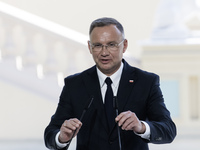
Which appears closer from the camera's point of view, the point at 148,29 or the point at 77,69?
the point at 77,69

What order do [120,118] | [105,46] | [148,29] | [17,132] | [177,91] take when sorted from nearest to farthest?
[120,118]
[105,46]
[177,91]
[17,132]
[148,29]

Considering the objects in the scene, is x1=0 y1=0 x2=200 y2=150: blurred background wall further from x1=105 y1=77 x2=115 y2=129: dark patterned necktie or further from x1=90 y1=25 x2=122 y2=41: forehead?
x1=90 y1=25 x2=122 y2=41: forehead

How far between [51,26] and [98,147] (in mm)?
5007

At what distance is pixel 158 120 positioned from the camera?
2.56 m

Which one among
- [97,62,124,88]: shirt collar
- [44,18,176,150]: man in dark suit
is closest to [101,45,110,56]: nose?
[44,18,176,150]: man in dark suit

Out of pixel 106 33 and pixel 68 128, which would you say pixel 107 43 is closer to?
pixel 106 33

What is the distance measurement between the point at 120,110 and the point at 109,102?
0.24ft

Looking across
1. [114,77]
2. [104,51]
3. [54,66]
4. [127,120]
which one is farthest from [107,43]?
[54,66]

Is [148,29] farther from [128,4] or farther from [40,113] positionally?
[40,113]

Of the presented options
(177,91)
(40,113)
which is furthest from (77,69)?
(177,91)

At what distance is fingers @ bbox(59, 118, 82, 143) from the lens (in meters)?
2.28

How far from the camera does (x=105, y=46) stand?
8.24 feet

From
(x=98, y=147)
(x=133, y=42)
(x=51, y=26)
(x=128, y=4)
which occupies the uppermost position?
(x=128, y=4)

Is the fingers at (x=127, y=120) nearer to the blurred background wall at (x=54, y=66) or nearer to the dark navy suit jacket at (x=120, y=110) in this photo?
the dark navy suit jacket at (x=120, y=110)
